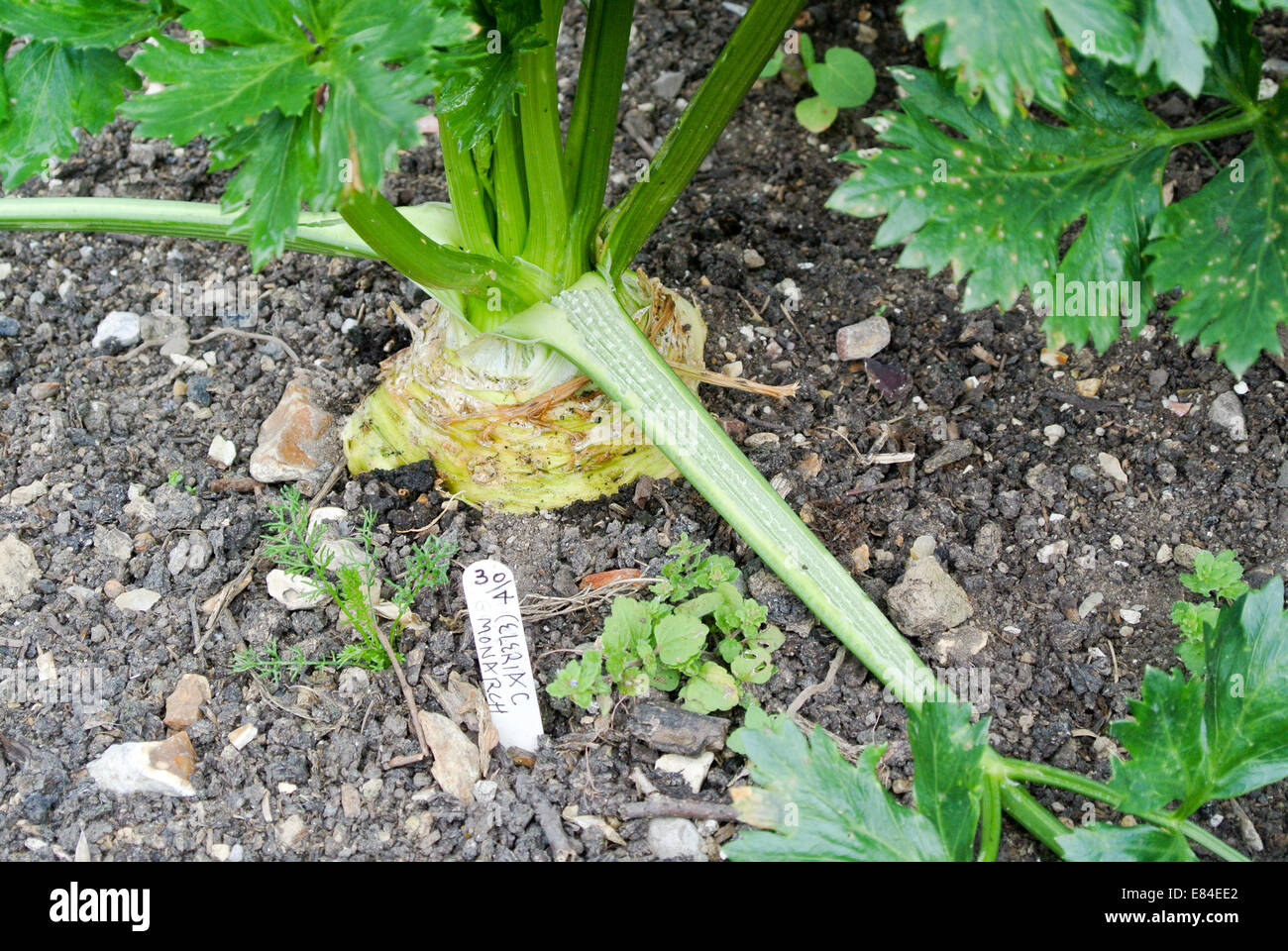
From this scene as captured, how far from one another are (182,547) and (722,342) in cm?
101

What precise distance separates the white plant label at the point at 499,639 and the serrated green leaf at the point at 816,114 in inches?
52.9

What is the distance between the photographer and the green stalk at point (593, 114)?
1.60 metres

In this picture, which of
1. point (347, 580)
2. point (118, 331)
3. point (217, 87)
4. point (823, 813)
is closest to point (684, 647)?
point (823, 813)

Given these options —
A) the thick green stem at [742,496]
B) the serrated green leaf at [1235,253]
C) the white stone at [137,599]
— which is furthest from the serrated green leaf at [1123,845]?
the white stone at [137,599]

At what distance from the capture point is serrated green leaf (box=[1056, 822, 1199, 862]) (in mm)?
1319

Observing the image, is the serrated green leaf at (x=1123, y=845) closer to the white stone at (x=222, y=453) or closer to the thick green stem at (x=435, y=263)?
the thick green stem at (x=435, y=263)

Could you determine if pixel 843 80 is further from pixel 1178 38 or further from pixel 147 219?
pixel 147 219

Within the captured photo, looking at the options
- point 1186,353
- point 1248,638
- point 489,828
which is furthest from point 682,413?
point 1186,353

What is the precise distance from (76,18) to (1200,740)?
1.60m

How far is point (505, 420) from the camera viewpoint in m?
1.81

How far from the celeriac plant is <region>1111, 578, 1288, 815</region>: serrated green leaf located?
0.47ft

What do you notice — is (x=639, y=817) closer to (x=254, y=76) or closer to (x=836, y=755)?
(x=836, y=755)

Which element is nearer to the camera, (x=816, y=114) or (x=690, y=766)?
(x=690, y=766)

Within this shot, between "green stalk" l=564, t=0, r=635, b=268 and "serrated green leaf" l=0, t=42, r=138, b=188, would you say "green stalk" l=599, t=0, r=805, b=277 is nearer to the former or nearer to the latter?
"green stalk" l=564, t=0, r=635, b=268
